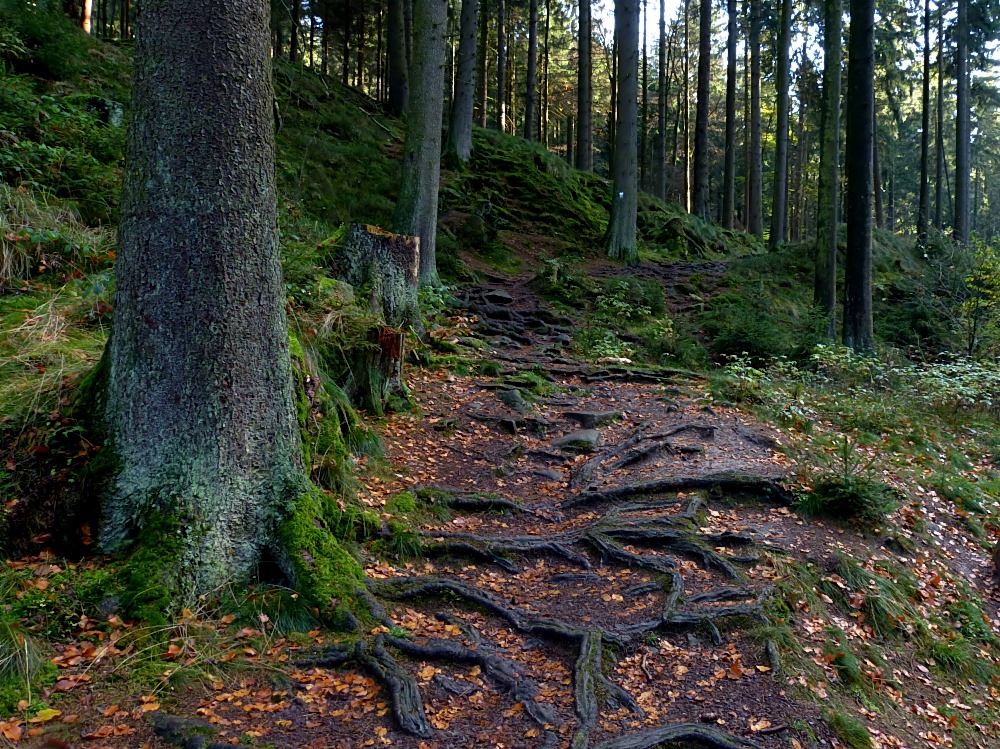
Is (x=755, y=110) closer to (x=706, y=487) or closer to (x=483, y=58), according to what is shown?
(x=483, y=58)

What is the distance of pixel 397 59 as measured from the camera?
19969 mm

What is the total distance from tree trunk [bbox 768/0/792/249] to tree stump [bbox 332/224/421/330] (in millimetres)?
16055

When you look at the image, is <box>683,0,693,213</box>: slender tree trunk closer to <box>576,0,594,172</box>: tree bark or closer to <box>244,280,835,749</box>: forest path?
<box>576,0,594,172</box>: tree bark

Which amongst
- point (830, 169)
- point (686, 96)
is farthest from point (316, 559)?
point (686, 96)

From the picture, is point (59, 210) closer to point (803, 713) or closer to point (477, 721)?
point (477, 721)

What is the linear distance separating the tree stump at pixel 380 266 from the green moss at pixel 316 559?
3.33 m

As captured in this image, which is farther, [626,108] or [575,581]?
[626,108]

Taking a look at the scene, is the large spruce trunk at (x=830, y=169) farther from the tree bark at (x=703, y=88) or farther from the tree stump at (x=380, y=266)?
the tree bark at (x=703, y=88)

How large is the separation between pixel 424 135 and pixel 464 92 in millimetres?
7500

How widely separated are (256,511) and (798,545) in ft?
12.9

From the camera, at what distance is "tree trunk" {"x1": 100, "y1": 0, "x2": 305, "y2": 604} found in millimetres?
3705

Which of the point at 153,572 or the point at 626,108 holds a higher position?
the point at 626,108

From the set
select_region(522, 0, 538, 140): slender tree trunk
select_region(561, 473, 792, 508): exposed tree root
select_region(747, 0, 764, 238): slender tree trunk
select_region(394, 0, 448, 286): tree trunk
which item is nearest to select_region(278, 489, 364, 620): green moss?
select_region(561, 473, 792, 508): exposed tree root

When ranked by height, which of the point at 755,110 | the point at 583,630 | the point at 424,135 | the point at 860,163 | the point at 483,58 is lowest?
the point at 583,630
